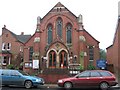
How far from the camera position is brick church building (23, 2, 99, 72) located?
4450 cm

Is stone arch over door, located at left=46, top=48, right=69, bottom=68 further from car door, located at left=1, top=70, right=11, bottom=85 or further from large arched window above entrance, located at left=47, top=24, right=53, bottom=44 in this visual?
car door, located at left=1, top=70, right=11, bottom=85

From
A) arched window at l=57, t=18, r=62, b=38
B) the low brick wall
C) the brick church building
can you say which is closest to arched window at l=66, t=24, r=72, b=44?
the brick church building

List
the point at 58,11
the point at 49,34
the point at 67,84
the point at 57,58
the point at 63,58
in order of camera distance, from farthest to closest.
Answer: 1. the point at 49,34
2. the point at 58,11
3. the point at 63,58
4. the point at 57,58
5. the point at 67,84

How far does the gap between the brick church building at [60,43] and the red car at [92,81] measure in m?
21.7

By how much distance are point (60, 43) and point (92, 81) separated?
23.2m

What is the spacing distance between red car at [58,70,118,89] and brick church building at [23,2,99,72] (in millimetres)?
21723

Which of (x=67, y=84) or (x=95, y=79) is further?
(x=67, y=84)

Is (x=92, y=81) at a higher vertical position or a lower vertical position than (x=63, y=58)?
lower

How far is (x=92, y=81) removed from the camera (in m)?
21.6

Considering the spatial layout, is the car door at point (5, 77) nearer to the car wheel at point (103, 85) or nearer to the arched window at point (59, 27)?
the car wheel at point (103, 85)

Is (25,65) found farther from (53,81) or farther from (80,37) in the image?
(53,81)

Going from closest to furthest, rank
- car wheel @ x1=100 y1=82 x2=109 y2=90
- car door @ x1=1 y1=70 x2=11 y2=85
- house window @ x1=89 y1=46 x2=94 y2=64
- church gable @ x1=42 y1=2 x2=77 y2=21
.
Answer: car wheel @ x1=100 y1=82 x2=109 y2=90 < car door @ x1=1 y1=70 x2=11 y2=85 < house window @ x1=89 y1=46 x2=94 y2=64 < church gable @ x1=42 y1=2 x2=77 y2=21

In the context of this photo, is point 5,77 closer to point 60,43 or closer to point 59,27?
point 60,43

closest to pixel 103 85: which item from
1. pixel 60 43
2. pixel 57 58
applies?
pixel 57 58
